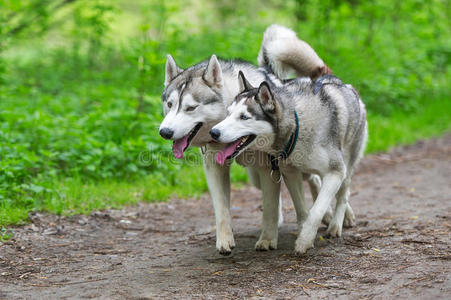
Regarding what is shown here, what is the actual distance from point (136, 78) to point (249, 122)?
6886 millimetres

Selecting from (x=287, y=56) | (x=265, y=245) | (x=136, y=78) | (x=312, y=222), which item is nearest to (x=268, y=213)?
(x=265, y=245)

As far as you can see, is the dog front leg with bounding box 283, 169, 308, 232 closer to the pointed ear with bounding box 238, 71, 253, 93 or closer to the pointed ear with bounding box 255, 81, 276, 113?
the pointed ear with bounding box 255, 81, 276, 113

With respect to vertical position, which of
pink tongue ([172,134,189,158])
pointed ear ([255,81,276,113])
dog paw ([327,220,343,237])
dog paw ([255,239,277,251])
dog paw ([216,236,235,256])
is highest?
pointed ear ([255,81,276,113])

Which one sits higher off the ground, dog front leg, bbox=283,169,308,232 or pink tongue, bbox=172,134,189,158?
pink tongue, bbox=172,134,189,158

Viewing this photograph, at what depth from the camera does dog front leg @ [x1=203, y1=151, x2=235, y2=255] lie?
4359 mm

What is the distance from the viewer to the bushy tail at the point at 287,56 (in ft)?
17.7

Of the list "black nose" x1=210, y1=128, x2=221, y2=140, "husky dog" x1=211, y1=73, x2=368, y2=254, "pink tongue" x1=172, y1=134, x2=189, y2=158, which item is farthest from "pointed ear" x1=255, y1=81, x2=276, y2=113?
"pink tongue" x1=172, y1=134, x2=189, y2=158

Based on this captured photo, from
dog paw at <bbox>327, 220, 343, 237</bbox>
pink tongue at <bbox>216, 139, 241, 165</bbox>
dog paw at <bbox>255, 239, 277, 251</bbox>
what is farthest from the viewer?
dog paw at <bbox>327, 220, 343, 237</bbox>

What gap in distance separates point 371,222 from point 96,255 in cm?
269

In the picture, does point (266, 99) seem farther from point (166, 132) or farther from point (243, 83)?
point (166, 132)

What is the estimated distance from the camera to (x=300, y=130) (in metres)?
4.33

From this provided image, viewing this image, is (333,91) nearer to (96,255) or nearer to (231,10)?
(96,255)

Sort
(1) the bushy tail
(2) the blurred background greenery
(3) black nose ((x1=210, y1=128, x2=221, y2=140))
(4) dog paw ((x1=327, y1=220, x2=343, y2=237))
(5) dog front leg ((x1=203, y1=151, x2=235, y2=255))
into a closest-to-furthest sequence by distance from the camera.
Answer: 1. (3) black nose ((x1=210, y1=128, x2=221, y2=140))
2. (5) dog front leg ((x1=203, y1=151, x2=235, y2=255))
3. (4) dog paw ((x1=327, y1=220, x2=343, y2=237))
4. (1) the bushy tail
5. (2) the blurred background greenery

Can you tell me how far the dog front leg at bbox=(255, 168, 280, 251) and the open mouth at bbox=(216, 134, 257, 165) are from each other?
0.61 m
